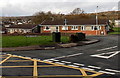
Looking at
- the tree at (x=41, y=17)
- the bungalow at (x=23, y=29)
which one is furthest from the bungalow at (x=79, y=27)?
the tree at (x=41, y=17)

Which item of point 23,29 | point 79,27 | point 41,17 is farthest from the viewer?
point 41,17

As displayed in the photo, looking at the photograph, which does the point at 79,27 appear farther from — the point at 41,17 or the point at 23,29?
the point at 41,17

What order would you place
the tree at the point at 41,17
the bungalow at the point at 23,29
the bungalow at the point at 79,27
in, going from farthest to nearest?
the tree at the point at 41,17
the bungalow at the point at 23,29
the bungalow at the point at 79,27

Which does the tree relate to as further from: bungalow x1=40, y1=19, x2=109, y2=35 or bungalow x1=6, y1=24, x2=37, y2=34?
bungalow x1=40, y1=19, x2=109, y2=35

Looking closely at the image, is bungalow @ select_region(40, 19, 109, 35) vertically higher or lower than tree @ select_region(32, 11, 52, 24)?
lower

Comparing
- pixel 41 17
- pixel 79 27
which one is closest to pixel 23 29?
pixel 41 17

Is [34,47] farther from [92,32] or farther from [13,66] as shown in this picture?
[92,32]

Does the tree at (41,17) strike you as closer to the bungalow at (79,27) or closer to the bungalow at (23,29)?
the bungalow at (23,29)

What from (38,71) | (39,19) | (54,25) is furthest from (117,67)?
(39,19)

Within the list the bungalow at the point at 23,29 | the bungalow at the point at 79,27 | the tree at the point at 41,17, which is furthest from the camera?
the tree at the point at 41,17

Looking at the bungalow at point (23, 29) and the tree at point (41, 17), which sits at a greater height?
the tree at point (41, 17)

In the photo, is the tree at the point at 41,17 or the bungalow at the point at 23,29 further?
the tree at the point at 41,17

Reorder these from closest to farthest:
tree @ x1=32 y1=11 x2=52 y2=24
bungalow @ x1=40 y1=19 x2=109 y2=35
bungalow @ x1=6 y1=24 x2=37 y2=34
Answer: bungalow @ x1=40 y1=19 x2=109 y2=35 < bungalow @ x1=6 y1=24 x2=37 y2=34 < tree @ x1=32 y1=11 x2=52 y2=24

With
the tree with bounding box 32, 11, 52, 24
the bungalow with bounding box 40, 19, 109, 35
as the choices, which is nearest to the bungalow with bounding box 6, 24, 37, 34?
the bungalow with bounding box 40, 19, 109, 35
